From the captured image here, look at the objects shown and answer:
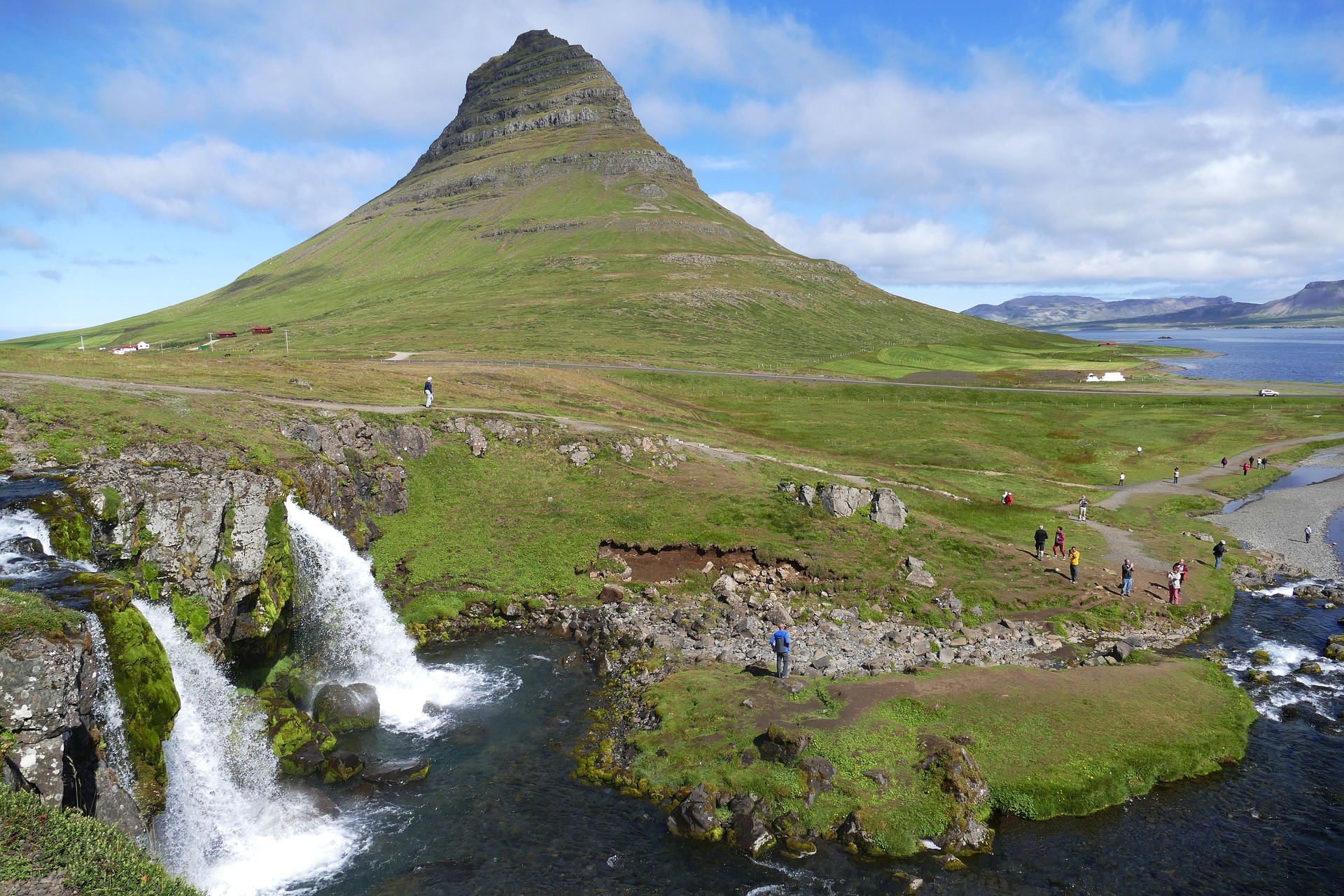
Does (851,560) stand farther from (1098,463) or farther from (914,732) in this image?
(1098,463)

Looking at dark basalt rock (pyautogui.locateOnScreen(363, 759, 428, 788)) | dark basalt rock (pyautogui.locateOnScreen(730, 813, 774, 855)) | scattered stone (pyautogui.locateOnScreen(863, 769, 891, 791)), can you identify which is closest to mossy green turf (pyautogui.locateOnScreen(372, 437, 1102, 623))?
dark basalt rock (pyautogui.locateOnScreen(363, 759, 428, 788))

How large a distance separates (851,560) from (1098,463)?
Answer: 66.3 m

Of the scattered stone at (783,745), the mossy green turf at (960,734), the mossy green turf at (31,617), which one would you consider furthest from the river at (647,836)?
the scattered stone at (783,745)

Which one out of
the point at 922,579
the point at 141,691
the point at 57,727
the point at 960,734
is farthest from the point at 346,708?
the point at 922,579

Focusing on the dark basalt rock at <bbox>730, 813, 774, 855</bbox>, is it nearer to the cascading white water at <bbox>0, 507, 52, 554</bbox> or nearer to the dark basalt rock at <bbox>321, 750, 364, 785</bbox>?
the dark basalt rock at <bbox>321, 750, 364, 785</bbox>

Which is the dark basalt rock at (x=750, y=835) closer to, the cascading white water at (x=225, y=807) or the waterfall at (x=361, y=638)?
the cascading white water at (x=225, y=807)

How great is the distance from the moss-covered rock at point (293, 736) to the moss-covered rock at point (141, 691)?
6.28m

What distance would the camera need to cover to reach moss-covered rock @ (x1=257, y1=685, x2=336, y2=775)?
3061 cm

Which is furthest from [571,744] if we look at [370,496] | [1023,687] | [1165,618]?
[1165,618]

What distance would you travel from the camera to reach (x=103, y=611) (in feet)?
78.7

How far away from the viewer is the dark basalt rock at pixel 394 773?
99.3 ft

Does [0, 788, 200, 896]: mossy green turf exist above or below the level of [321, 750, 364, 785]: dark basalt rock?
above

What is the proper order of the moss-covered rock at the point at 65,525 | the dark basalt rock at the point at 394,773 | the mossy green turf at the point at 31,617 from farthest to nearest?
1. the dark basalt rock at the point at 394,773
2. the moss-covered rock at the point at 65,525
3. the mossy green turf at the point at 31,617

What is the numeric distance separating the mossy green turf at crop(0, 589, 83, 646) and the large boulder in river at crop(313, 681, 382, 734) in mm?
14189
